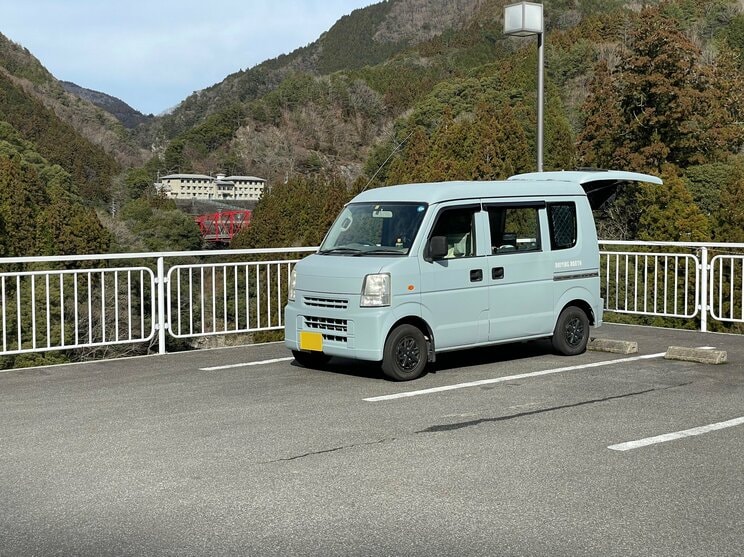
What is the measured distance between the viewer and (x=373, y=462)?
604 centimetres

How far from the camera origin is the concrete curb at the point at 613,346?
11.1 meters

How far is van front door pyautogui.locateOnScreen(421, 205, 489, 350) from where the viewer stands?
9367 mm

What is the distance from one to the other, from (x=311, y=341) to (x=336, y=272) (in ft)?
2.63

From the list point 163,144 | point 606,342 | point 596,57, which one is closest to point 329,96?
point 163,144

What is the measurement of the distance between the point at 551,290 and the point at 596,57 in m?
83.6

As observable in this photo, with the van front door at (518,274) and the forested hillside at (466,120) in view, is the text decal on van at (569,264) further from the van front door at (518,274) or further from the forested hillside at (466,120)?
the forested hillside at (466,120)

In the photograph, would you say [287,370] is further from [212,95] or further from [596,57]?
[212,95]

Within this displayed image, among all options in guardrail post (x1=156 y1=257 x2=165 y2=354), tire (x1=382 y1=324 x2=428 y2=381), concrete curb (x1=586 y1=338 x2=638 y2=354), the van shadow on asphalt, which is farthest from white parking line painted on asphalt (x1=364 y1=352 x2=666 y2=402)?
guardrail post (x1=156 y1=257 x2=165 y2=354)

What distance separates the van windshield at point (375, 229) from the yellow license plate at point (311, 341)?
0.94m

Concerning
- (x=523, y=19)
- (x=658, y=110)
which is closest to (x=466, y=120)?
(x=658, y=110)

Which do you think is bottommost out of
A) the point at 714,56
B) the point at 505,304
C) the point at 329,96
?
the point at 505,304

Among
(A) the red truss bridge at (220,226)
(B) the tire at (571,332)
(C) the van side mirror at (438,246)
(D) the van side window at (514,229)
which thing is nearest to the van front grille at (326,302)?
(C) the van side mirror at (438,246)

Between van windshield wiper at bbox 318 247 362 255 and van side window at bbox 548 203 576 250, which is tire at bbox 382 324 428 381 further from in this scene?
van side window at bbox 548 203 576 250

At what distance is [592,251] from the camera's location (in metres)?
10.9
